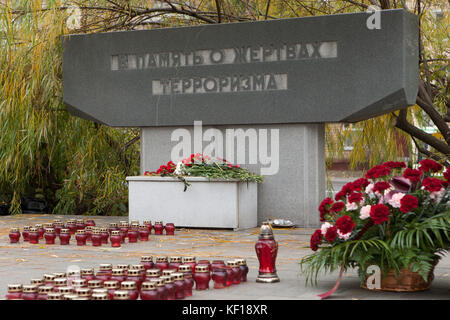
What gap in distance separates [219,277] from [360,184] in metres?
1.48

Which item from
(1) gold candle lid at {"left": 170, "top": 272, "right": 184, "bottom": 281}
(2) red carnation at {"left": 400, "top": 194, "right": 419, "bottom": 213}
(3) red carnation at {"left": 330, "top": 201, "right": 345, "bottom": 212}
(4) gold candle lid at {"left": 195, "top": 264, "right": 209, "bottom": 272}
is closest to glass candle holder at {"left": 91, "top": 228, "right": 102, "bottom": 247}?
(4) gold candle lid at {"left": 195, "top": 264, "right": 209, "bottom": 272}

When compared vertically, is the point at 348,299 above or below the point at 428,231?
below

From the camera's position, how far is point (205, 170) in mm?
12125

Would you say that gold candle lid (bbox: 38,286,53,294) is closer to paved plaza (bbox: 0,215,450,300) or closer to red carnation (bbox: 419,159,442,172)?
paved plaza (bbox: 0,215,450,300)

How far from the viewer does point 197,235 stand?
37.1 ft

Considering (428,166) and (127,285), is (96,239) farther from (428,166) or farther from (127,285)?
(428,166)

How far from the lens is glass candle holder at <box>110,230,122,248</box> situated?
32.1ft

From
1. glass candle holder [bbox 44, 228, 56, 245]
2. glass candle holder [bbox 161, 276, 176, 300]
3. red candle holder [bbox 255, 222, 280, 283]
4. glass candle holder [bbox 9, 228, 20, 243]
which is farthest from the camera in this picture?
glass candle holder [bbox 9, 228, 20, 243]

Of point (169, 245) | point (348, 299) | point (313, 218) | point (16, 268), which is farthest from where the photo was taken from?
point (313, 218)

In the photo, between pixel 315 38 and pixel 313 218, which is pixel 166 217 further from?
pixel 315 38

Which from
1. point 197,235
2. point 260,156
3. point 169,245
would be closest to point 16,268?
point 169,245

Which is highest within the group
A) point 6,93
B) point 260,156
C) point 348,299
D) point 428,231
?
point 6,93

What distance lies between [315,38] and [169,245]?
4.08 m

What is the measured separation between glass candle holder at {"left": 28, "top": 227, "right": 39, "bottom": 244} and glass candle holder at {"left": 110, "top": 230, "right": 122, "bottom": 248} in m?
1.13
